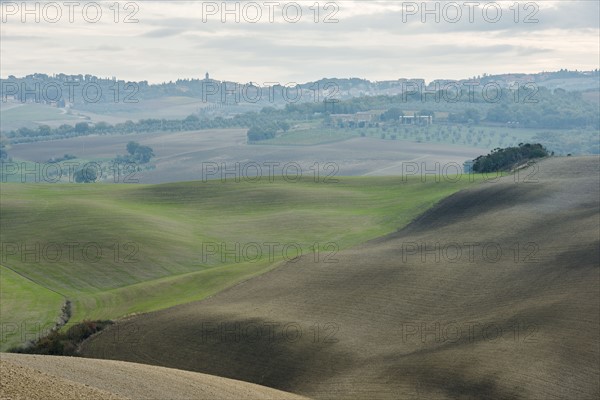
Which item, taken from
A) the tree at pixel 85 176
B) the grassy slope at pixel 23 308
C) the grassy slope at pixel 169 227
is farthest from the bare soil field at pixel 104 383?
the tree at pixel 85 176

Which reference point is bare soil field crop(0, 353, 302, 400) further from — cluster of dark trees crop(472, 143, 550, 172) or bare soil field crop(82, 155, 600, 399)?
cluster of dark trees crop(472, 143, 550, 172)

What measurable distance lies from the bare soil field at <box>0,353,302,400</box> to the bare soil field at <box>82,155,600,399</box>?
5.01 m

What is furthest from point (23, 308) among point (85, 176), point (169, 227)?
point (85, 176)

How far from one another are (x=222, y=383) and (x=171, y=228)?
157 feet

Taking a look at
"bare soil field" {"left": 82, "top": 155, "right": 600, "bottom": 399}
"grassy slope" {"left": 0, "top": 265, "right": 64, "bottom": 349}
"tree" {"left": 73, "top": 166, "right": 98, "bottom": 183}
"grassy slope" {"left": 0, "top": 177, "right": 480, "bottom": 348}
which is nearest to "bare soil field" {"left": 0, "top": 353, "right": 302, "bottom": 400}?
"bare soil field" {"left": 82, "top": 155, "right": 600, "bottom": 399}

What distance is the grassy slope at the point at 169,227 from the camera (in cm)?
5953

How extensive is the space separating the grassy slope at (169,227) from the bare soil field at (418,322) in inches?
280

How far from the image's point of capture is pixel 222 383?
3238 centimetres

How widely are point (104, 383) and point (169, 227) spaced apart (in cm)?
5166

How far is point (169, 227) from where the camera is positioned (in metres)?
79.4

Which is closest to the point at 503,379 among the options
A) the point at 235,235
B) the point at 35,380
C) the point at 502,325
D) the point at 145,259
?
the point at 502,325

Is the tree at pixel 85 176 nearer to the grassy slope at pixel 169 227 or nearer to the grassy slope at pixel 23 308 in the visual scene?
the grassy slope at pixel 169 227

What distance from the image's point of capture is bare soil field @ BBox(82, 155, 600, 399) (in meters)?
34.5

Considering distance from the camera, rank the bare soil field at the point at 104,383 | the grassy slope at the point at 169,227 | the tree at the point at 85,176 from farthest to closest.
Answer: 1. the tree at the point at 85,176
2. the grassy slope at the point at 169,227
3. the bare soil field at the point at 104,383
